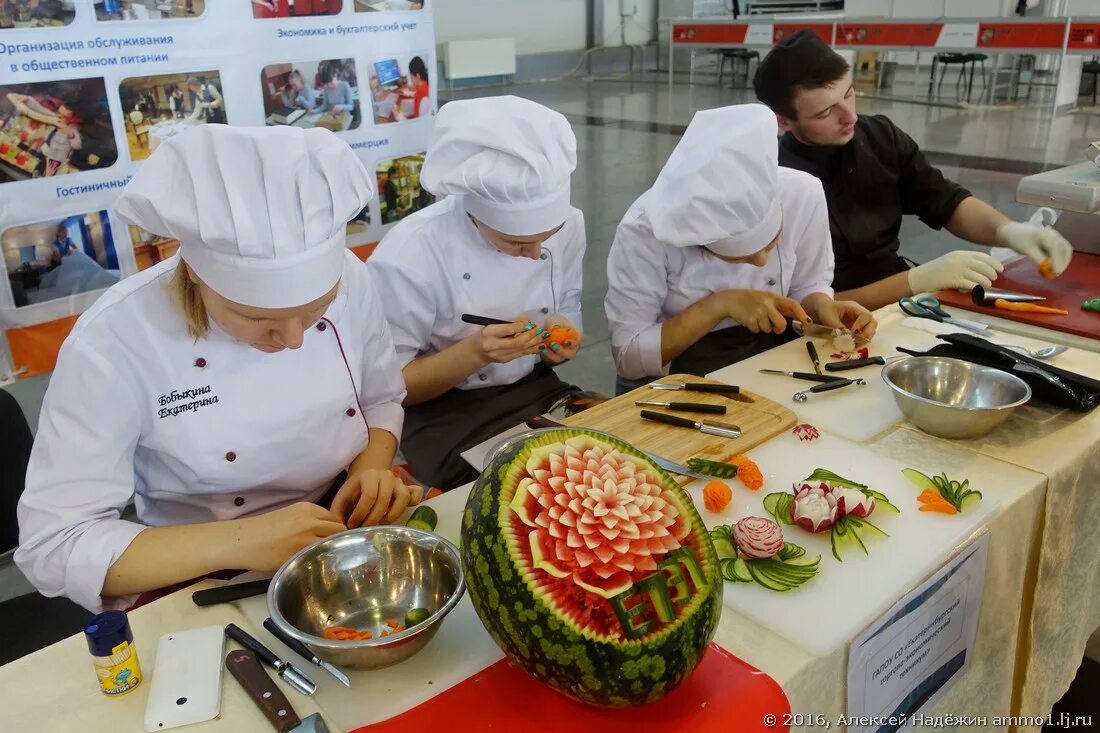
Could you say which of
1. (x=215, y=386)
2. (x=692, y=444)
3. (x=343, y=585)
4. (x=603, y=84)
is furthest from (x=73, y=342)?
(x=603, y=84)

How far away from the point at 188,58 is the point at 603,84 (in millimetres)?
11832

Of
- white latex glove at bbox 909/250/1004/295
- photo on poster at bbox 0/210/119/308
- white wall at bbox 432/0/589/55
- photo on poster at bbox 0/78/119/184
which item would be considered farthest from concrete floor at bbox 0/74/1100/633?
white latex glove at bbox 909/250/1004/295

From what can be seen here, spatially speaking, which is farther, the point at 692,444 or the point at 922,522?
the point at 692,444

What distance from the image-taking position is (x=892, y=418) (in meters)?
1.62

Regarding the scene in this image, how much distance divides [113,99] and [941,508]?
7.21 ft

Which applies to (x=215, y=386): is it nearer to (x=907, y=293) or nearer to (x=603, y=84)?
(x=907, y=293)

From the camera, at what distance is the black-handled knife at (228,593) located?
116cm

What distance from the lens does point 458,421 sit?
211 cm

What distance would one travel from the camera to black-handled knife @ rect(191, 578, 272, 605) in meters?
1.16

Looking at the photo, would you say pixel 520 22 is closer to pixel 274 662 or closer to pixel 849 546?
pixel 849 546

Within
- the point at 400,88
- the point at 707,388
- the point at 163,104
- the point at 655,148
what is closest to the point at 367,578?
the point at 707,388

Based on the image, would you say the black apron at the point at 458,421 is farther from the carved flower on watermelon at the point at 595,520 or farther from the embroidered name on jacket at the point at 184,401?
the carved flower on watermelon at the point at 595,520

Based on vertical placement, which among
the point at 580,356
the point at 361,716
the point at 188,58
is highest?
the point at 188,58

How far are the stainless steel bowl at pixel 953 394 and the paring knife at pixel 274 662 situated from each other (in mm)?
1132
